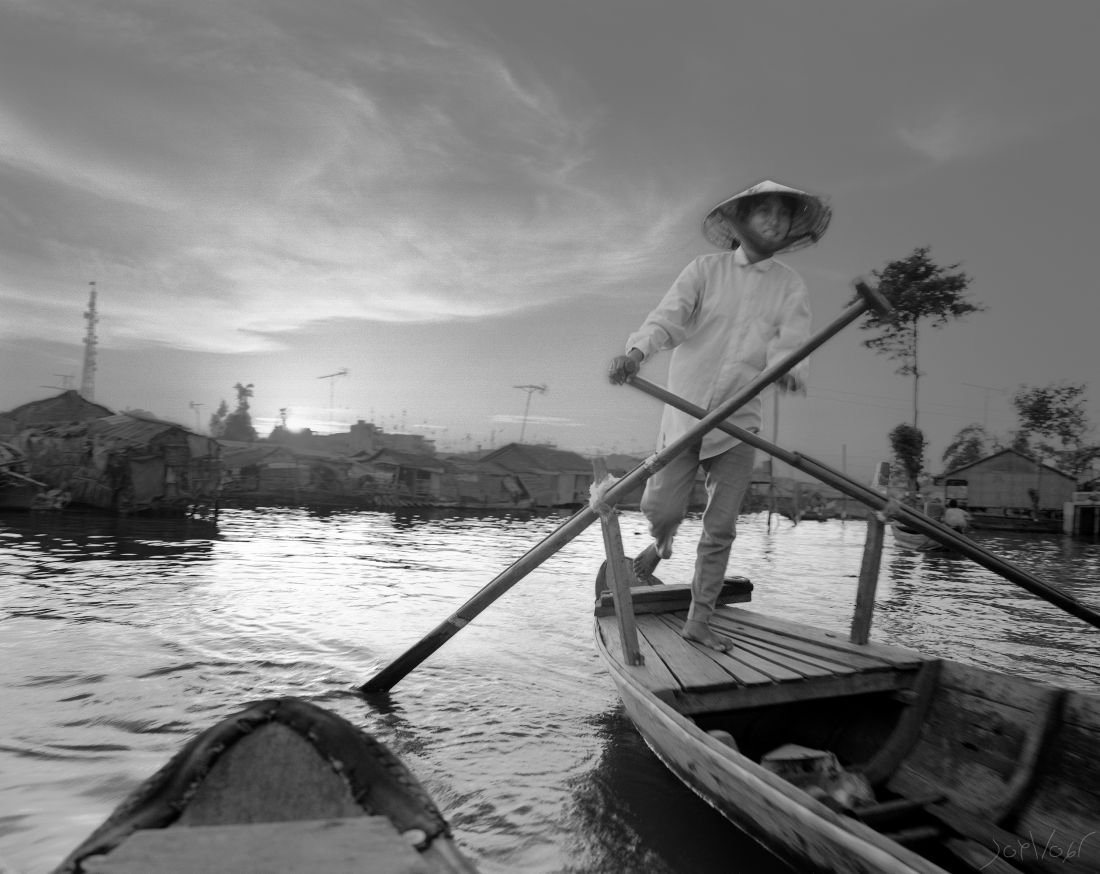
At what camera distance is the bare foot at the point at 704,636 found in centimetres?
339

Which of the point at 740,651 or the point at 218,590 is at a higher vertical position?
the point at 740,651

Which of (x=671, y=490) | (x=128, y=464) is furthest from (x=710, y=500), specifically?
(x=128, y=464)

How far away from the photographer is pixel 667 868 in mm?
2537

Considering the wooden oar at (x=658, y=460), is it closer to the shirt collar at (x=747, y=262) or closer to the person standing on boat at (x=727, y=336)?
the person standing on boat at (x=727, y=336)

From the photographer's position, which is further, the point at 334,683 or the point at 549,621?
the point at 549,621

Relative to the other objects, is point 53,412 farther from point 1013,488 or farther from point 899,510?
point 1013,488

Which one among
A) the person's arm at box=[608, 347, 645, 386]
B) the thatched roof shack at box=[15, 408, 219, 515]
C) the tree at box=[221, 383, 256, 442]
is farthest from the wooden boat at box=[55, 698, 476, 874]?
the tree at box=[221, 383, 256, 442]

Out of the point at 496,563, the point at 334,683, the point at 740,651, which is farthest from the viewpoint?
the point at 496,563

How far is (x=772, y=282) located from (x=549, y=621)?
432 centimetres

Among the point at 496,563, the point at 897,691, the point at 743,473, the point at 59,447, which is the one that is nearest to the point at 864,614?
the point at 897,691

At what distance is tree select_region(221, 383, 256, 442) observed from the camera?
57.0 metres

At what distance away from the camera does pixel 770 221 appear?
11.1 feet

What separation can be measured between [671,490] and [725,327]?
830 millimetres

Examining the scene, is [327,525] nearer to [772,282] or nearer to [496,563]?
[496,563]
